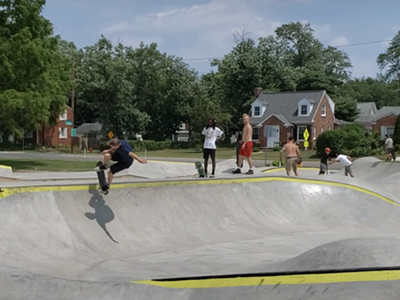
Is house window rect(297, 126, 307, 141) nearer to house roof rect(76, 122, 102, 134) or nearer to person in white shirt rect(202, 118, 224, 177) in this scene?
house roof rect(76, 122, 102, 134)

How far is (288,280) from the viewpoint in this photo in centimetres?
400

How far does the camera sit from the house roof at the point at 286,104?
171ft

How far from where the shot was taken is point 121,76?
186 ft

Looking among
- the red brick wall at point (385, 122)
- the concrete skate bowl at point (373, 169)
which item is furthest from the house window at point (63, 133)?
the concrete skate bowl at point (373, 169)

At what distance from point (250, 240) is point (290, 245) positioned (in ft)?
2.49

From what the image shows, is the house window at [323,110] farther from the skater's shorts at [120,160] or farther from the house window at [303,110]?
the skater's shorts at [120,160]

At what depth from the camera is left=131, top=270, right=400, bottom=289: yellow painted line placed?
3823mm

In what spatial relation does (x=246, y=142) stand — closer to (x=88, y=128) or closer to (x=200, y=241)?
(x=200, y=241)

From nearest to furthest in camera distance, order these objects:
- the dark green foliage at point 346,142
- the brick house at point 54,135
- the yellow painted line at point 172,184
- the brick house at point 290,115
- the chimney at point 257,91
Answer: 1. the yellow painted line at point 172,184
2. the dark green foliage at point 346,142
3. the brick house at point 290,115
4. the chimney at point 257,91
5. the brick house at point 54,135

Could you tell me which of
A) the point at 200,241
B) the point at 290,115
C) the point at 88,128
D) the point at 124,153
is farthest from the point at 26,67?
the point at 88,128

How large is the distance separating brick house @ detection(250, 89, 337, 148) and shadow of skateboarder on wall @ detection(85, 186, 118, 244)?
137ft

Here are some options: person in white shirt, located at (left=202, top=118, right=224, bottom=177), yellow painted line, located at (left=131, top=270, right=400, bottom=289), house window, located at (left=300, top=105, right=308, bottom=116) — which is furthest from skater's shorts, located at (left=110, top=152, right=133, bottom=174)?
house window, located at (left=300, top=105, right=308, bottom=116)

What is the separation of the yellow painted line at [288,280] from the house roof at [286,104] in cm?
4790

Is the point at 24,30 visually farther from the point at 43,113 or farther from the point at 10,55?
the point at 43,113
